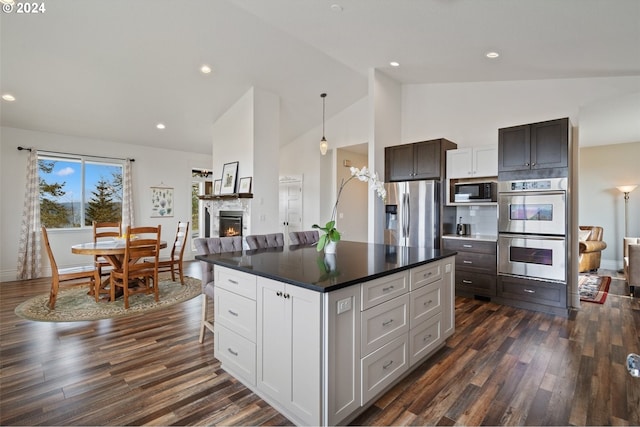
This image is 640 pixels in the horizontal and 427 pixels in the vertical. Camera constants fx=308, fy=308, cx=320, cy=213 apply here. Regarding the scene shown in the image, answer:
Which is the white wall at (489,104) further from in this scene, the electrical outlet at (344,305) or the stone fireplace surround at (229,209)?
the electrical outlet at (344,305)

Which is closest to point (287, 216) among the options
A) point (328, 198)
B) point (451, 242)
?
point (328, 198)

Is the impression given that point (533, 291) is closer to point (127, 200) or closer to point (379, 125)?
point (379, 125)

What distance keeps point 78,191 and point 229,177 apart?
3.24 metres

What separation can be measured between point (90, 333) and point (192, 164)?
16.9 feet

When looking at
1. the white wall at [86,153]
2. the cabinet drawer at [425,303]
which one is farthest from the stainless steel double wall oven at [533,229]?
the white wall at [86,153]

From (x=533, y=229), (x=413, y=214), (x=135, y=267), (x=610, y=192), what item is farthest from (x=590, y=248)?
(x=135, y=267)

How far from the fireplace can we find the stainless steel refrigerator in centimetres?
259

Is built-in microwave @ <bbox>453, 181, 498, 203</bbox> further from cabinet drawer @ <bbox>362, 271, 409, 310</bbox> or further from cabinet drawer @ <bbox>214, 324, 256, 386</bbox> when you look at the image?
cabinet drawer @ <bbox>214, 324, 256, 386</bbox>

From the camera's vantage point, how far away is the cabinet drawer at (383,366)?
1.87 meters

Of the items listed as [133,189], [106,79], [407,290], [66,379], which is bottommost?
[66,379]

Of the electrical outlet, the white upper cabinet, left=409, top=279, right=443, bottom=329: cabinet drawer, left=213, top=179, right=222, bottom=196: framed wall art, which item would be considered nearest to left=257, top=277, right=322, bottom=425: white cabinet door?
the electrical outlet

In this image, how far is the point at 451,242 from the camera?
15.0 ft

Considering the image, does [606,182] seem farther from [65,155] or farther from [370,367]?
[65,155]

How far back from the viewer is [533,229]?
3.90 meters
